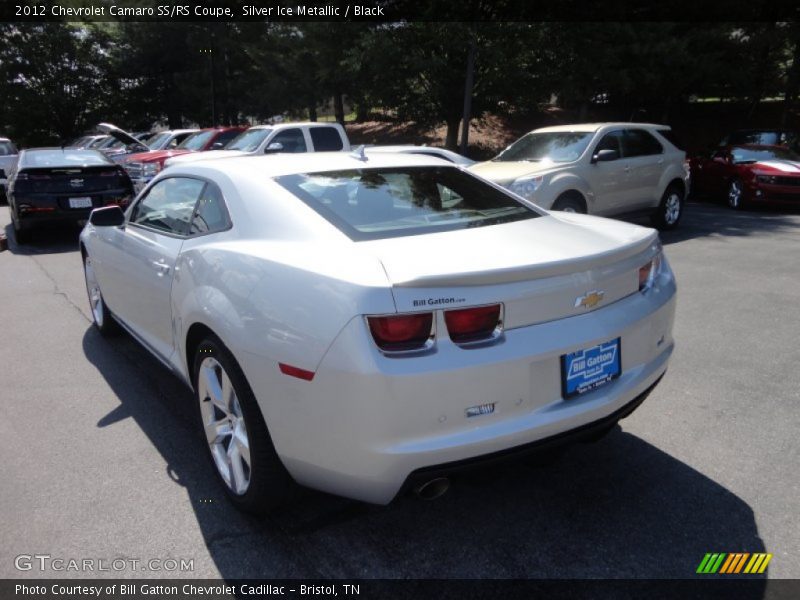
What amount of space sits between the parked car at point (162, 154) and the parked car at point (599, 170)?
22.1 feet

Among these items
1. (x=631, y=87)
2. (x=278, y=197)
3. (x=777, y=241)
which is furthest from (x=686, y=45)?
(x=278, y=197)

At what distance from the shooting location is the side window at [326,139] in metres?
12.3

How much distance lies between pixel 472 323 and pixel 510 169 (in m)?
7.13

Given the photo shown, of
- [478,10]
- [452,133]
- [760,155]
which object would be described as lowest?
[760,155]

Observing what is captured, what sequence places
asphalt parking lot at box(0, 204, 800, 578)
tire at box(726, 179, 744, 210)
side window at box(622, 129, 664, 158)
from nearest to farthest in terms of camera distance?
1. asphalt parking lot at box(0, 204, 800, 578)
2. side window at box(622, 129, 664, 158)
3. tire at box(726, 179, 744, 210)

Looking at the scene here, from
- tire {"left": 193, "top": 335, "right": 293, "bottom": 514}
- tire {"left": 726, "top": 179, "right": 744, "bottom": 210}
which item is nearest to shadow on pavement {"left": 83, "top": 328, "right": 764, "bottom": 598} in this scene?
tire {"left": 193, "top": 335, "right": 293, "bottom": 514}

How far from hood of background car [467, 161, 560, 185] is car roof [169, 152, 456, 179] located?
16.0ft

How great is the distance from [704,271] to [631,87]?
14.9 metres

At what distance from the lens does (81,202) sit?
10203mm

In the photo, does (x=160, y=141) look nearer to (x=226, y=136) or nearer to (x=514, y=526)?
(x=226, y=136)

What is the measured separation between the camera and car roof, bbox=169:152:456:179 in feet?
10.6

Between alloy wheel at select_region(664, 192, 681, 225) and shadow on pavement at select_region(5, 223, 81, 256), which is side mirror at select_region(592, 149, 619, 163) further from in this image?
shadow on pavement at select_region(5, 223, 81, 256)

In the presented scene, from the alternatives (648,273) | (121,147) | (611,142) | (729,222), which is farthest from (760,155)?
(121,147)

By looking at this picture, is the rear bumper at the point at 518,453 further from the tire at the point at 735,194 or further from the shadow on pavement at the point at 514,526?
the tire at the point at 735,194
